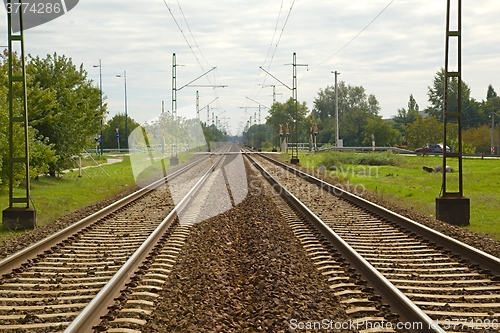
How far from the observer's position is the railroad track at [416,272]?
661 cm

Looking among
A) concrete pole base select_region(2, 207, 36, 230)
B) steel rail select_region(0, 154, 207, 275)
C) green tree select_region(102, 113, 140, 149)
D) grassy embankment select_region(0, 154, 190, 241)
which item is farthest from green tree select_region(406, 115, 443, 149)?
concrete pole base select_region(2, 207, 36, 230)

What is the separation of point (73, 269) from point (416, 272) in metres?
5.26

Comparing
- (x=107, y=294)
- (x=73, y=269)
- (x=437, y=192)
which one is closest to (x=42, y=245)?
(x=73, y=269)

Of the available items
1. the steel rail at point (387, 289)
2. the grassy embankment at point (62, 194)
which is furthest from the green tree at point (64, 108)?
the steel rail at point (387, 289)

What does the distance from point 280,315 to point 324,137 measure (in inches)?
5371

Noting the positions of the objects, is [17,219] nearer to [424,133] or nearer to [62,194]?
[62,194]

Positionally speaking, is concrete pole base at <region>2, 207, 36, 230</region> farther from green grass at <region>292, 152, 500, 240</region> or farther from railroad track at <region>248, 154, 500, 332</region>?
green grass at <region>292, 152, 500, 240</region>

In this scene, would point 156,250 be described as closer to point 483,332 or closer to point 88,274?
point 88,274

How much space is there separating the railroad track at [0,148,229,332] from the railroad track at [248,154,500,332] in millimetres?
3025

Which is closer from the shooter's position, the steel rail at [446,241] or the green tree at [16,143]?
the steel rail at [446,241]

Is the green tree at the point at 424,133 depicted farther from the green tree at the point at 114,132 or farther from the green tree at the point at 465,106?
the green tree at the point at 114,132

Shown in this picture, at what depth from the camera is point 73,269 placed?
975cm

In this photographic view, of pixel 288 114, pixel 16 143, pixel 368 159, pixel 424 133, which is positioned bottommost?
pixel 368 159

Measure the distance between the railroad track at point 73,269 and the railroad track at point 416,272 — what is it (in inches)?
119
